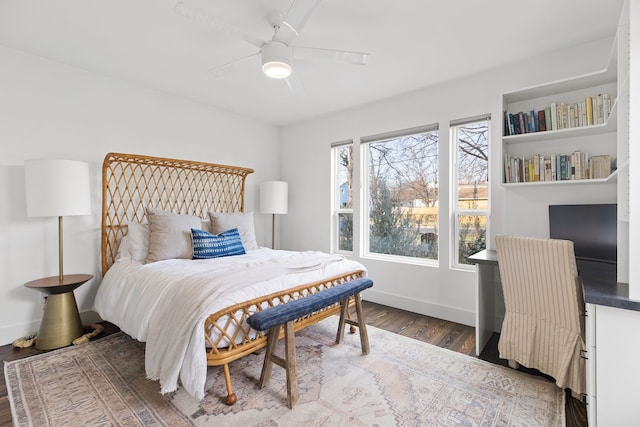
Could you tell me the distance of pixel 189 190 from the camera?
12.3 ft

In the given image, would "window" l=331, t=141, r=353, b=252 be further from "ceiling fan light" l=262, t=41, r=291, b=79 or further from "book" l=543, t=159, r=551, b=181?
"book" l=543, t=159, r=551, b=181

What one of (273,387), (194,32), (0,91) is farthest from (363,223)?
(0,91)

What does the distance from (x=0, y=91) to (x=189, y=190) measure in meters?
1.78

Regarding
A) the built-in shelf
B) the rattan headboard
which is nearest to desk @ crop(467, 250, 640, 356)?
the built-in shelf

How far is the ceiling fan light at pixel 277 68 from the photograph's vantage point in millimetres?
2072

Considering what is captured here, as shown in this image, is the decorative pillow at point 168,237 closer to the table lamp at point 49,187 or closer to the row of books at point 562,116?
the table lamp at point 49,187

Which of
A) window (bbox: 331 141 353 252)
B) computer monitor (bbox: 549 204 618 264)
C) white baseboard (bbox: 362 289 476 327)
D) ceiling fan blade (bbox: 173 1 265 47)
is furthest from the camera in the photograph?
window (bbox: 331 141 353 252)

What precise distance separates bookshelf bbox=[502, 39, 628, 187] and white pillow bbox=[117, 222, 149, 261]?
337 cm

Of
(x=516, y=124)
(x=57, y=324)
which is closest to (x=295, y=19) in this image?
(x=516, y=124)

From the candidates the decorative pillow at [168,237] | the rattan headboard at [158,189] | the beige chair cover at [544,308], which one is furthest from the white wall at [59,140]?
the beige chair cover at [544,308]

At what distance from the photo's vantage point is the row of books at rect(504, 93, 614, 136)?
225cm

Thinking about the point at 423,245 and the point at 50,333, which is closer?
the point at 50,333

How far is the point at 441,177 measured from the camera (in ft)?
10.6

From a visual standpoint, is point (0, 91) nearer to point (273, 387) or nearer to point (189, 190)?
point (189, 190)
